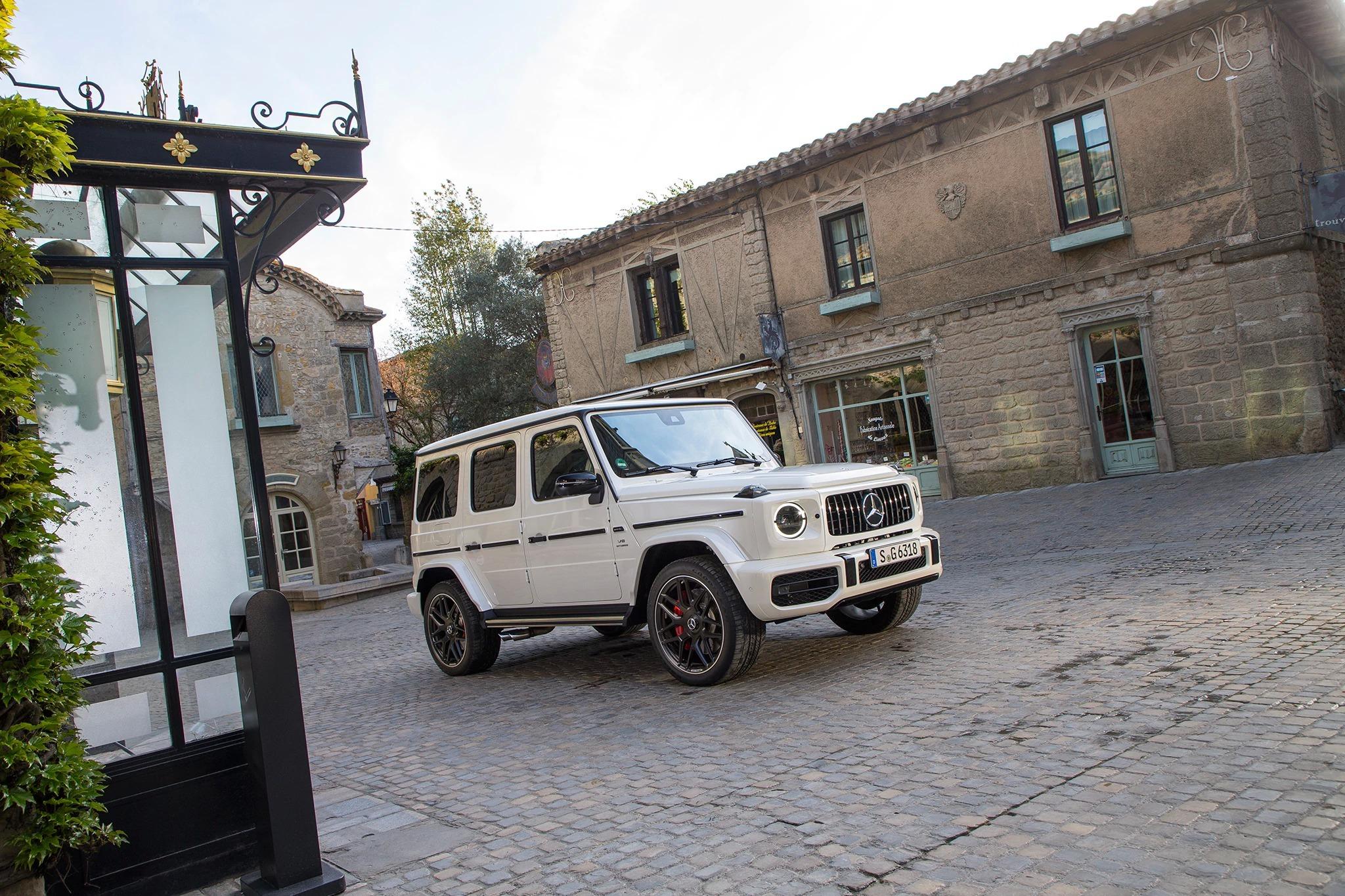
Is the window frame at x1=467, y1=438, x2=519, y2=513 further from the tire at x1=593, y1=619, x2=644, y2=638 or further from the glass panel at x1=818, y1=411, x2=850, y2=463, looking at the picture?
the glass panel at x1=818, y1=411, x2=850, y2=463

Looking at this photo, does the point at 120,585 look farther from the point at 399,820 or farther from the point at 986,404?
the point at 986,404

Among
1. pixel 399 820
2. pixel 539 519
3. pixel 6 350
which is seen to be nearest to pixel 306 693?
pixel 539 519

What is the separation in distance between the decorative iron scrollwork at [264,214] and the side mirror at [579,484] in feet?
7.45

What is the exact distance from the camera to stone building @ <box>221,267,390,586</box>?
2414cm

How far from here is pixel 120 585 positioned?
3.98m

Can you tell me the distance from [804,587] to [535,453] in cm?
254

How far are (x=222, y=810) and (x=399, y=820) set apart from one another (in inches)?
30.9

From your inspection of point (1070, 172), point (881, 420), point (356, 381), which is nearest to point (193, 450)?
point (1070, 172)

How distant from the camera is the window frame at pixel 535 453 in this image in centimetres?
685

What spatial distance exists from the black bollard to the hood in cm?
286

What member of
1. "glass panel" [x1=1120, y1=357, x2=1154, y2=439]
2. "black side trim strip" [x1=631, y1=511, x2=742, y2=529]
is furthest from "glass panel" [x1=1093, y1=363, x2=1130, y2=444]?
"black side trim strip" [x1=631, y1=511, x2=742, y2=529]

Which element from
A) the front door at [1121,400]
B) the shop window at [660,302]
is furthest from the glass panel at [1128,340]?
the shop window at [660,302]

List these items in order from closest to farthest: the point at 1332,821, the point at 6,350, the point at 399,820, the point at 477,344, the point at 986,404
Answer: the point at 1332,821 < the point at 6,350 < the point at 399,820 < the point at 986,404 < the point at 477,344

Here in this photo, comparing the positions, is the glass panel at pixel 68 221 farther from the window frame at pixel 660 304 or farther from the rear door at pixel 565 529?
the window frame at pixel 660 304
